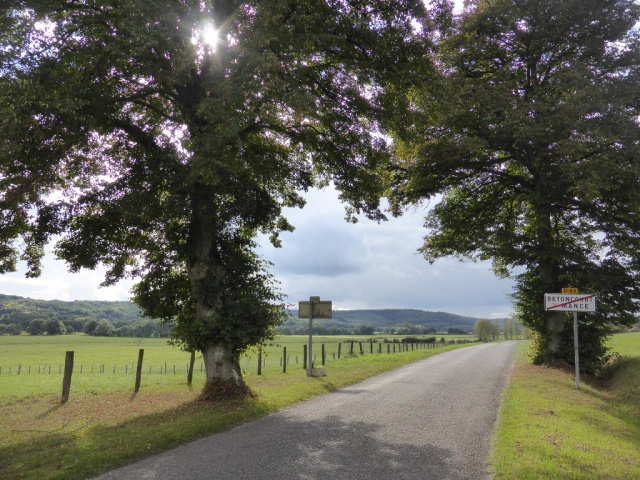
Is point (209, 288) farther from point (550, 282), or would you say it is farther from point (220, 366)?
point (550, 282)

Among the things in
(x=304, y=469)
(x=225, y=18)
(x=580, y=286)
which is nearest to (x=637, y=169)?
(x=580, y=286)

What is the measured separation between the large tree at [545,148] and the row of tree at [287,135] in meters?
0.10

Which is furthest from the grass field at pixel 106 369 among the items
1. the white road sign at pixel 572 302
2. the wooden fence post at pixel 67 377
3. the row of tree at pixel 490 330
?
the row of tree at pixel 490 330

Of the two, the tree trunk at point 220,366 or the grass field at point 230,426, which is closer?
the grass field at point 230,426

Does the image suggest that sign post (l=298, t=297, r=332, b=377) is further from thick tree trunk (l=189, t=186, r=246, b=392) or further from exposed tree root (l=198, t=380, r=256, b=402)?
exposed tree root (l=198, t=380, r=256, b=402)

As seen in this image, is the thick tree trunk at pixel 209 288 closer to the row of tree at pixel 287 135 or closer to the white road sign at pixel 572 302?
the row of tree at pixel 287 135

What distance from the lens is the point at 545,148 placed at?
1898cm

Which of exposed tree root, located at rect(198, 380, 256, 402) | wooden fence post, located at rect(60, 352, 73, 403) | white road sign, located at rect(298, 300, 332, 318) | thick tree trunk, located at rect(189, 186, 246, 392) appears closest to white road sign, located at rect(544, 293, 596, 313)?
white road sign, located at rect(298, 300, 332, 318)

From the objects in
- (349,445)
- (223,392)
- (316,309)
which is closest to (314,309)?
(316,309)

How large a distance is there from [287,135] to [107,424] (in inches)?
411

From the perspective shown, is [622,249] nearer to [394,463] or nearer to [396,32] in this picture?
[396,32]

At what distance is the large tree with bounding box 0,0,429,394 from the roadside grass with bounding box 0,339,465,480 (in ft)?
6.22

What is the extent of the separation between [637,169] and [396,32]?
1066 cm

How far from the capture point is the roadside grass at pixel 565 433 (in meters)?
6.16
